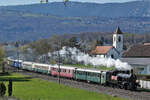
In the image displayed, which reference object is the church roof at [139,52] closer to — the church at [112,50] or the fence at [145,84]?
the church at [112,50]

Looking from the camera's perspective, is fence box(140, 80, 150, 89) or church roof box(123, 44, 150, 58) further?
church roof box(123, 44, 150, 58)

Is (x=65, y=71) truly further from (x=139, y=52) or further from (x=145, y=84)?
(x=139, y=52)

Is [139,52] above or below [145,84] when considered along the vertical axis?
above

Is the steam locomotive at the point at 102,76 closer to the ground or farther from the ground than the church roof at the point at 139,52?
closer to the ground

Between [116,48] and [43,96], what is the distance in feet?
418

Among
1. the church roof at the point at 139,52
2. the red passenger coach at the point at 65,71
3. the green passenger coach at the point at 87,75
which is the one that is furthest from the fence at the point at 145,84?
the church roof at the point at 139,52

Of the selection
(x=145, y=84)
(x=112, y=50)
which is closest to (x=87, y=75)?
(x=145, y=84)

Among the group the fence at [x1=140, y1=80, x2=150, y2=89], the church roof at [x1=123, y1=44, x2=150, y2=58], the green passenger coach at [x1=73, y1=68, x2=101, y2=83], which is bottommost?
the fence at [x1=140, y1=80, x2=150, y2=89]

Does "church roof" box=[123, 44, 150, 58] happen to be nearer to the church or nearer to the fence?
the church

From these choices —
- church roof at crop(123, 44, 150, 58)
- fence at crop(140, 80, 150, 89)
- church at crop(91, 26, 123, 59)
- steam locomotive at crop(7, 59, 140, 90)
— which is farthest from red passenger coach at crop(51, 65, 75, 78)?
church at crop(91, 26, 123, 59)

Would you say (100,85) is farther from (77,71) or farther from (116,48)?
(116,48)

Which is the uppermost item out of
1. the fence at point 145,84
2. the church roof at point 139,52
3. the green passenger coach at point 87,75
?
the church roof at point 139,52

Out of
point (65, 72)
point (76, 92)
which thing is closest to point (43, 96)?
point (76, 92)

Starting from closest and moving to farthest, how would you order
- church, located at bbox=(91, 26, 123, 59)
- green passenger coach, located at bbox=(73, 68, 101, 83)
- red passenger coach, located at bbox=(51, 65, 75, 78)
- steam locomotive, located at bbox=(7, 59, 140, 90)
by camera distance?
steam locomotive, located at bbox=(7, 59, 140, 90)
green passenger coach, located at bbox=(73, 68, 101, 83)
red passenger coach, located at bbox=(51, 65, 75, 78)
church, located at bbox=(91, 26, 123, 59)
